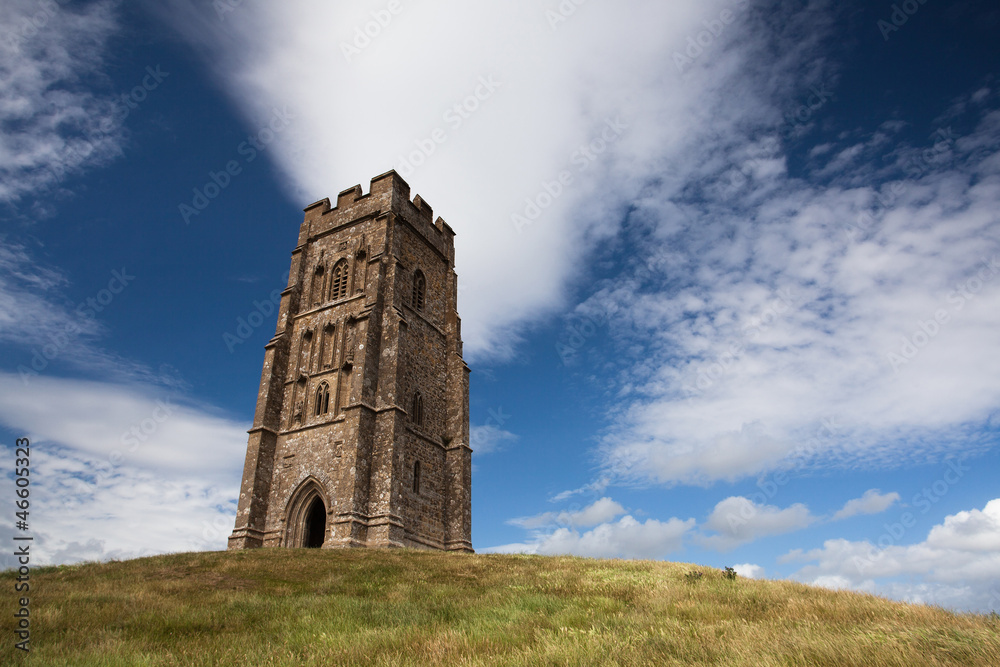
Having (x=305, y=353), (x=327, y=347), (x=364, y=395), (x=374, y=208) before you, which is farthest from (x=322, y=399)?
(x=374, y=208)

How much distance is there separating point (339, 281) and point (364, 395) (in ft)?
25.0

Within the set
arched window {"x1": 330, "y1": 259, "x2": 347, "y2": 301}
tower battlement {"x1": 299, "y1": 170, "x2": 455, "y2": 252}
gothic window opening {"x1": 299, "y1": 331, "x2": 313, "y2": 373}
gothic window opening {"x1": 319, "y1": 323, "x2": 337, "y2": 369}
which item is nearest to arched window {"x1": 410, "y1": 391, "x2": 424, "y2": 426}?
gothic window opening {"x1": 319, "y1": 323, "x2": 337, "y2": 369}

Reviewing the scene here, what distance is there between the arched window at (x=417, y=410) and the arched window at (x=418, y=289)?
185 inches

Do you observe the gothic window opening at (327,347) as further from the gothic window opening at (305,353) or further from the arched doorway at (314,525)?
the arched doorway at (314,525)

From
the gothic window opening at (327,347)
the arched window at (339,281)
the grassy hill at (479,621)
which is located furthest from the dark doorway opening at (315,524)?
the arched window at (339,281)

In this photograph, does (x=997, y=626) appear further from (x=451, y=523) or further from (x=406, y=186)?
(x=406, y=186)

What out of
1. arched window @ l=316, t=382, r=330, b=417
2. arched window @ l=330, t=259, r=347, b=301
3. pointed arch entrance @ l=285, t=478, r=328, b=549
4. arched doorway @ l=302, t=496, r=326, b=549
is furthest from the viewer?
arched window @ l=330, t=259, r=347, b=301

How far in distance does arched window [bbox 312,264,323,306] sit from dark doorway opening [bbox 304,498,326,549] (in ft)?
32.2

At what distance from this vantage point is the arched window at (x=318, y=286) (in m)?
28.5

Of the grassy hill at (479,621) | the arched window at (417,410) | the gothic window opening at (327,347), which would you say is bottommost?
the grassy hill at (479,621)

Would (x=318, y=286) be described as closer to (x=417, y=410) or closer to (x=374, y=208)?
(x=374, y=208)

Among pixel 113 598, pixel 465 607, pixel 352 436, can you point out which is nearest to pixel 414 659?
pixel 465 607

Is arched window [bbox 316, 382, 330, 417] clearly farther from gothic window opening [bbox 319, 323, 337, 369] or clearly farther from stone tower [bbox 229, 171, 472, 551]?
gothic window opening [bbox 319, 323, 337, 369]

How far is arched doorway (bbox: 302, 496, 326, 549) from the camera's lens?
23516 millimetres
